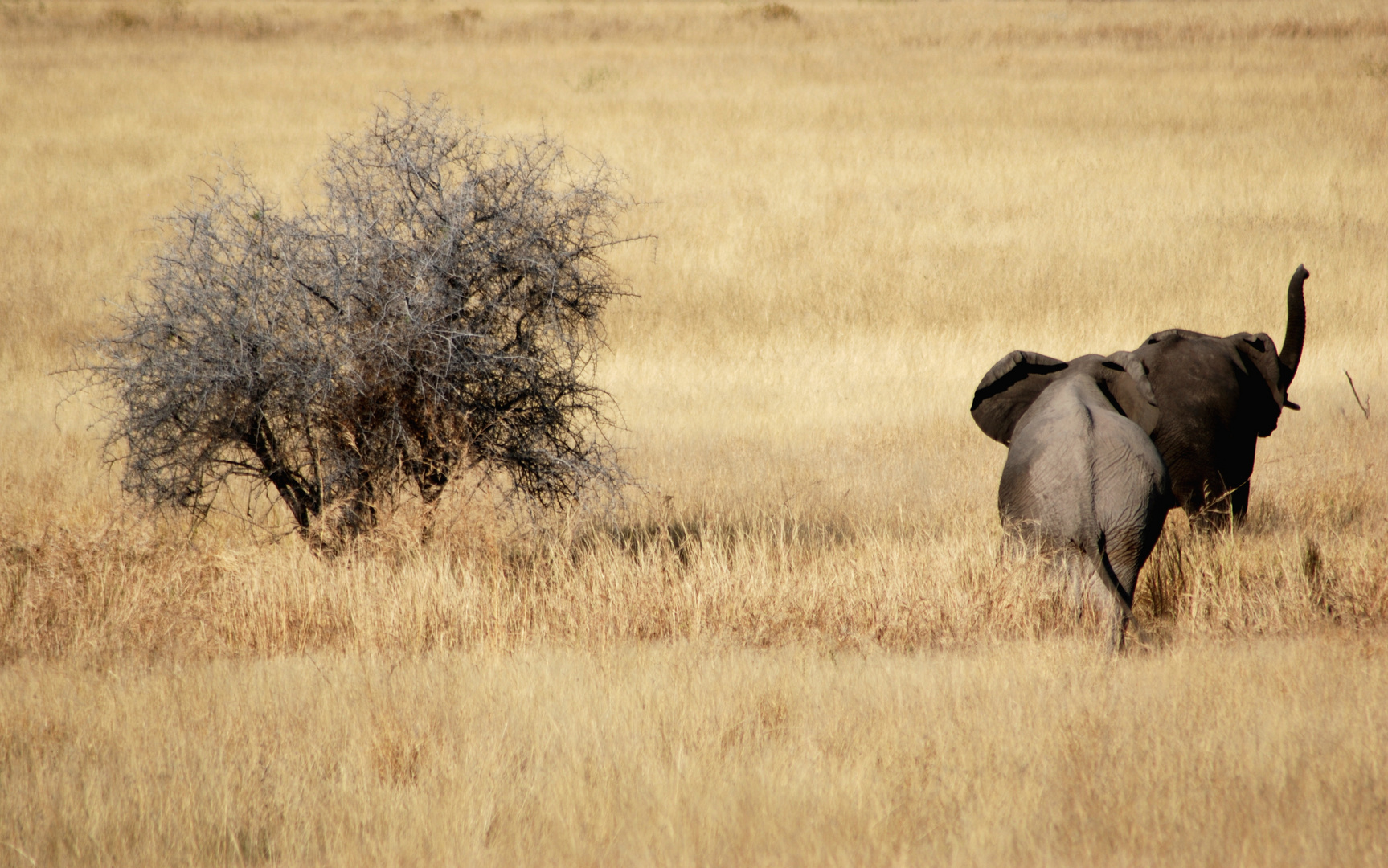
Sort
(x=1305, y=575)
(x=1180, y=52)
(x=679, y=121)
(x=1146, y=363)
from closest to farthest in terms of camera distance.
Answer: (x=1305, y=575)
(x=1146, y=363)
(x=679, y=121)
(x=1180, y=52)

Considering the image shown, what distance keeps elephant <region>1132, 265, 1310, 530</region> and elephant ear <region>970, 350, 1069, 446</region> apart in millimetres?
880

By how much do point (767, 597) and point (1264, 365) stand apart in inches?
171

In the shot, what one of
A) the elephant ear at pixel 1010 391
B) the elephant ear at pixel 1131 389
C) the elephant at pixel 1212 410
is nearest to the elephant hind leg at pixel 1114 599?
the elephant ear at pixel 1131 389

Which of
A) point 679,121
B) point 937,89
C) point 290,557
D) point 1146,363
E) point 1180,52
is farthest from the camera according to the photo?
point 1180,52

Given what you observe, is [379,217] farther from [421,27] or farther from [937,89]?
[421,27]

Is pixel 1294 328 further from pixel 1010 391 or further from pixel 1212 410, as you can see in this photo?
pixel 1010 391

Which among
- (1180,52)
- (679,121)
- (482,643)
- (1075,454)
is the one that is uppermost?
(1180,52)

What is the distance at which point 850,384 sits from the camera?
16375mm

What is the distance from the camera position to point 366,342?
6.99 m

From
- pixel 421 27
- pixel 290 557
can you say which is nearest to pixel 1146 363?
pixel 290 557

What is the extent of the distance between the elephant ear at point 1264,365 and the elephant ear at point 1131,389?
121 cm

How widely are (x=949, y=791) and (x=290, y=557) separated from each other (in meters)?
5.00

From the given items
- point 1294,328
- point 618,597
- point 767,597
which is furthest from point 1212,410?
point 618,597

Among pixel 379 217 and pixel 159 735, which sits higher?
pixel 379 217
